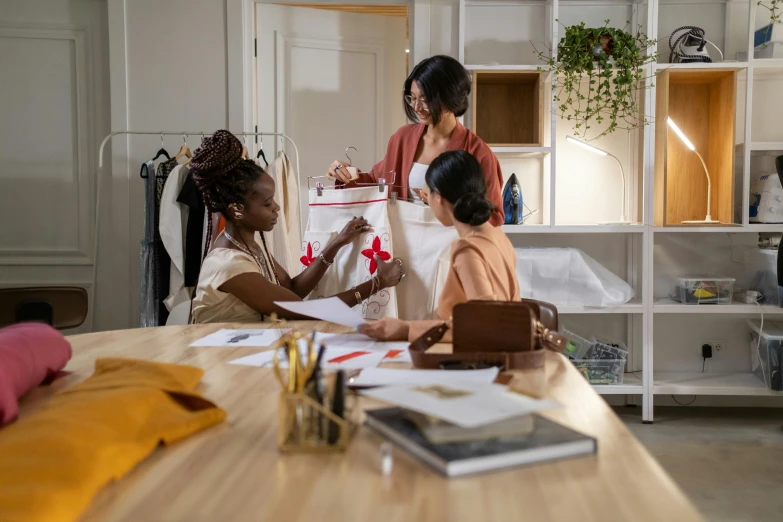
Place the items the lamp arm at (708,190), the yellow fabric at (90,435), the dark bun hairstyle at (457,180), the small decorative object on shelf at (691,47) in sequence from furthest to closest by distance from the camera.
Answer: the lamp arm at (708,190) → the small decorative object on shelf at (691,47) → the dark bun hairstyle at (457,180) → the yellow fabric at (90,435)

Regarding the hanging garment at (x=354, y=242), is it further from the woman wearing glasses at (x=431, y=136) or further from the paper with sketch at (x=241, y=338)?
the paper with sketch at (x=241, y=338)

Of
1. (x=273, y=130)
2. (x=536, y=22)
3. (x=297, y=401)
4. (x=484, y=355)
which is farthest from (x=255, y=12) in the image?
(x=297, y=401)

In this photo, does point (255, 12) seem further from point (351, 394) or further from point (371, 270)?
point (351, 394)

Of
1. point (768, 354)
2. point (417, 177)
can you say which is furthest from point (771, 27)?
point (417, 177)

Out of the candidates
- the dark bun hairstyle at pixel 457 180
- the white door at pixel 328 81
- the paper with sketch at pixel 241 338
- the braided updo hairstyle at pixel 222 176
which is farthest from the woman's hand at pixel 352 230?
the white door at pixel 328 81

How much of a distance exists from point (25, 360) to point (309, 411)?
558 mm

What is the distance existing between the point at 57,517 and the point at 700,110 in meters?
4.32

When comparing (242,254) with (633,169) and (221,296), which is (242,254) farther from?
(633,169)

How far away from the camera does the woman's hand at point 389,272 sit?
253 cm

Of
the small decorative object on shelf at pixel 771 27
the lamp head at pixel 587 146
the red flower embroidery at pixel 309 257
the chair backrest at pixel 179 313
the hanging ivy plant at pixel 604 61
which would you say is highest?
the small decorative object on shelf at pixel 771 27

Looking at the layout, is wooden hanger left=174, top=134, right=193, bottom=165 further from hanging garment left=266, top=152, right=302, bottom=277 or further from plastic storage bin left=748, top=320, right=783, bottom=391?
plastic storage bin left=748, top=320, right=783, bottom=391

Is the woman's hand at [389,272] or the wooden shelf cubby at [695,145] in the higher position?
the wooden shelf cubby at [695,145]

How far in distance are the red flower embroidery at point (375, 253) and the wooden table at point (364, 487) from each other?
1.51 m

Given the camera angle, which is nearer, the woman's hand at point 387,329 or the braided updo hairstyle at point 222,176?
the woman's hand at point 387,329
